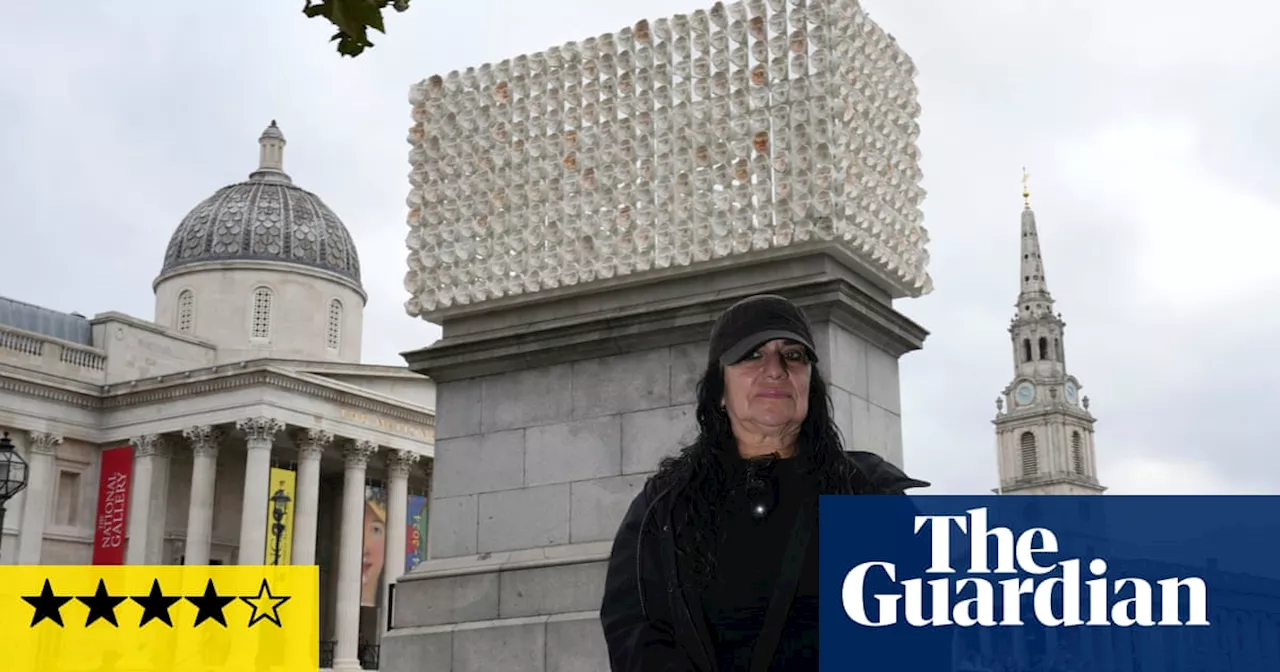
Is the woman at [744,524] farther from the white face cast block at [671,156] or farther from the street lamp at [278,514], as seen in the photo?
the street lamp at [278,514]

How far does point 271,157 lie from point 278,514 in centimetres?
4173

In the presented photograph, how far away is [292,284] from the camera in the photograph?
76938 millimetres

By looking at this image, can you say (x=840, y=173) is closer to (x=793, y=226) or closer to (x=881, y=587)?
(x=793, y=226)

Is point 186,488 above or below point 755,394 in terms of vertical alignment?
above

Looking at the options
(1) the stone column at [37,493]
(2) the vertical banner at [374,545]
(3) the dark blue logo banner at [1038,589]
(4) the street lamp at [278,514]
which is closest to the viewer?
(3) the dark blue logo banner at [1038,589]

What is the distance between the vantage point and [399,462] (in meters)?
67.9

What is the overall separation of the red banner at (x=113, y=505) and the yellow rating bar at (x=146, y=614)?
5947cm

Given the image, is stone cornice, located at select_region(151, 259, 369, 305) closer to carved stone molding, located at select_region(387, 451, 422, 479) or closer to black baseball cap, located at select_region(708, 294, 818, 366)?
carved stone molding, located at select_region(387, 451, 422, 479)

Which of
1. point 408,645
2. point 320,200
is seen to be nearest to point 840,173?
point 408,645

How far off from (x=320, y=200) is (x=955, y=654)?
270ft

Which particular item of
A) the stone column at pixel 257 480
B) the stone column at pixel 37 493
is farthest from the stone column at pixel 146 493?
the stone column at pixel 257 480

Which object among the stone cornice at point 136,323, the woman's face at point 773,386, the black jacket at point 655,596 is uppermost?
the stone cornice at point 136,323

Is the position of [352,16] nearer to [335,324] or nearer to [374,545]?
[374,545]

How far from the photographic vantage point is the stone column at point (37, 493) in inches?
2381
